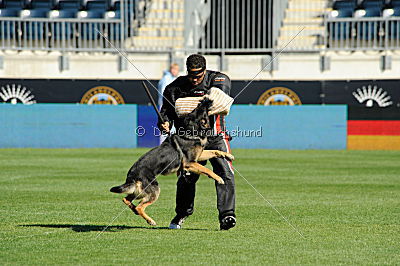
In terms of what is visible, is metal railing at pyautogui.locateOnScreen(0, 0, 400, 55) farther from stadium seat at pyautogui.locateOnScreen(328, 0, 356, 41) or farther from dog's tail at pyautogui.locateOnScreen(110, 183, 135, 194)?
dog's tail at pyautogui.locateOnScreen(110, 183, 135, 194)

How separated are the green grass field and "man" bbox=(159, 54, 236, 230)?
199mm

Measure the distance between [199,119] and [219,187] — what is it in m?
0.80

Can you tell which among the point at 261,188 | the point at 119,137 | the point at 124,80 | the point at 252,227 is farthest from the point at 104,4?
the point at 252,227

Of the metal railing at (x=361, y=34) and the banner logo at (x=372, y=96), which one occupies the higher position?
the metal railing at (x=361, y=34)

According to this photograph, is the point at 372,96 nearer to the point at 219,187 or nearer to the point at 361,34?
the point at 361,34

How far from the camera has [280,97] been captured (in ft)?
80.3

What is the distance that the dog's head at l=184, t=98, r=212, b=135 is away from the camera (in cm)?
765

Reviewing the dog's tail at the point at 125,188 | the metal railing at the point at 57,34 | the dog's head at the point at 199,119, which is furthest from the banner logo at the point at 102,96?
the dog's tail at the point at 125,188

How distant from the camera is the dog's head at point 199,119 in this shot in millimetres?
7652

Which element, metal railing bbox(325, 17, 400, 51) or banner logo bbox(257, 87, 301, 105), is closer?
banner logo bbox(257, 87, 301, 105)

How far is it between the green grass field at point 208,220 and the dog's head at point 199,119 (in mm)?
1065

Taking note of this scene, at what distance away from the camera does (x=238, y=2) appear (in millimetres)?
26125

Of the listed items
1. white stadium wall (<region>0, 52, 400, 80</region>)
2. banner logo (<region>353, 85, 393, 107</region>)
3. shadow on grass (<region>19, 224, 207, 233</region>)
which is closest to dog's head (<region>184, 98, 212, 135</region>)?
shadow on grass (<region>19, 224, 207, 233</region>)

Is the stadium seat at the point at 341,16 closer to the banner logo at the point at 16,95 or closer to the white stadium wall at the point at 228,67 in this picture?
the white stadium wall at the point at 228,67
